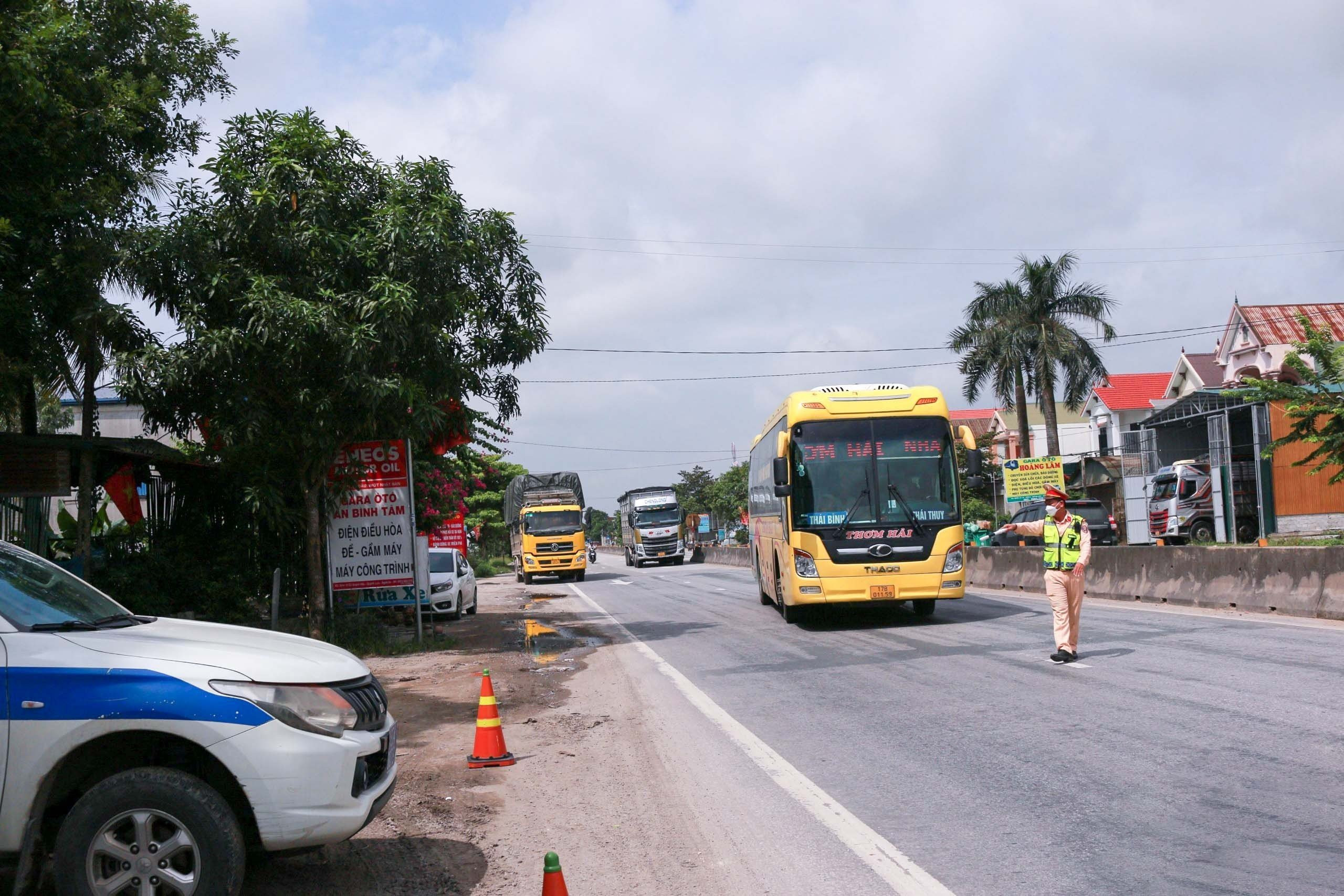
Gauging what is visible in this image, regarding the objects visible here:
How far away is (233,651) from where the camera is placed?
477 cm

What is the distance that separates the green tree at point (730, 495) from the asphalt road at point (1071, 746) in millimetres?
68758

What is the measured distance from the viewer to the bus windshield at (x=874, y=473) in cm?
1598

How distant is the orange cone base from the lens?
26.2 feet

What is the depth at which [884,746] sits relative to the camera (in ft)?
25.5

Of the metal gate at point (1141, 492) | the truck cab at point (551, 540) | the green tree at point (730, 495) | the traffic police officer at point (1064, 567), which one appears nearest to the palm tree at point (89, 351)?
the traffic police officer at point (1064, 567)

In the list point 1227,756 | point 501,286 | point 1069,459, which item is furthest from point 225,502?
point 1069,459

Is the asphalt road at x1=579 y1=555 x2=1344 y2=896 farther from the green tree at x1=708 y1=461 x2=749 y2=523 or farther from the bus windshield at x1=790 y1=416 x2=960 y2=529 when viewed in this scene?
the green tree at x1=708 y1=461 x2=749 y2=523

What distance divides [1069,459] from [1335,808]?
185 ft

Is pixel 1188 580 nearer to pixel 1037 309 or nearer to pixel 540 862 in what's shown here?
pixel 540 862

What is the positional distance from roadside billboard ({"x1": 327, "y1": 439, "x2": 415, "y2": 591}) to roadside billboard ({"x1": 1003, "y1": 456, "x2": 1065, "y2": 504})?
72.4 ft

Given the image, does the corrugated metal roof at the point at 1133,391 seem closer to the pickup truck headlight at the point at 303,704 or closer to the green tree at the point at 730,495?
the green tree at the point at 730,495

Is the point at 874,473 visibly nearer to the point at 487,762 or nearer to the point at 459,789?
the point at 487,762

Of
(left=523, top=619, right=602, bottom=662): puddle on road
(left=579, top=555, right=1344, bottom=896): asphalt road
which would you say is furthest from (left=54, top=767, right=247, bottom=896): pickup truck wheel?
(left=523, top=619, right=602, bottom=662): puddle on road

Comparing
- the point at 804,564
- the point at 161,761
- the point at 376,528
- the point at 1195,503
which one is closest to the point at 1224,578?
the point at 804,564
